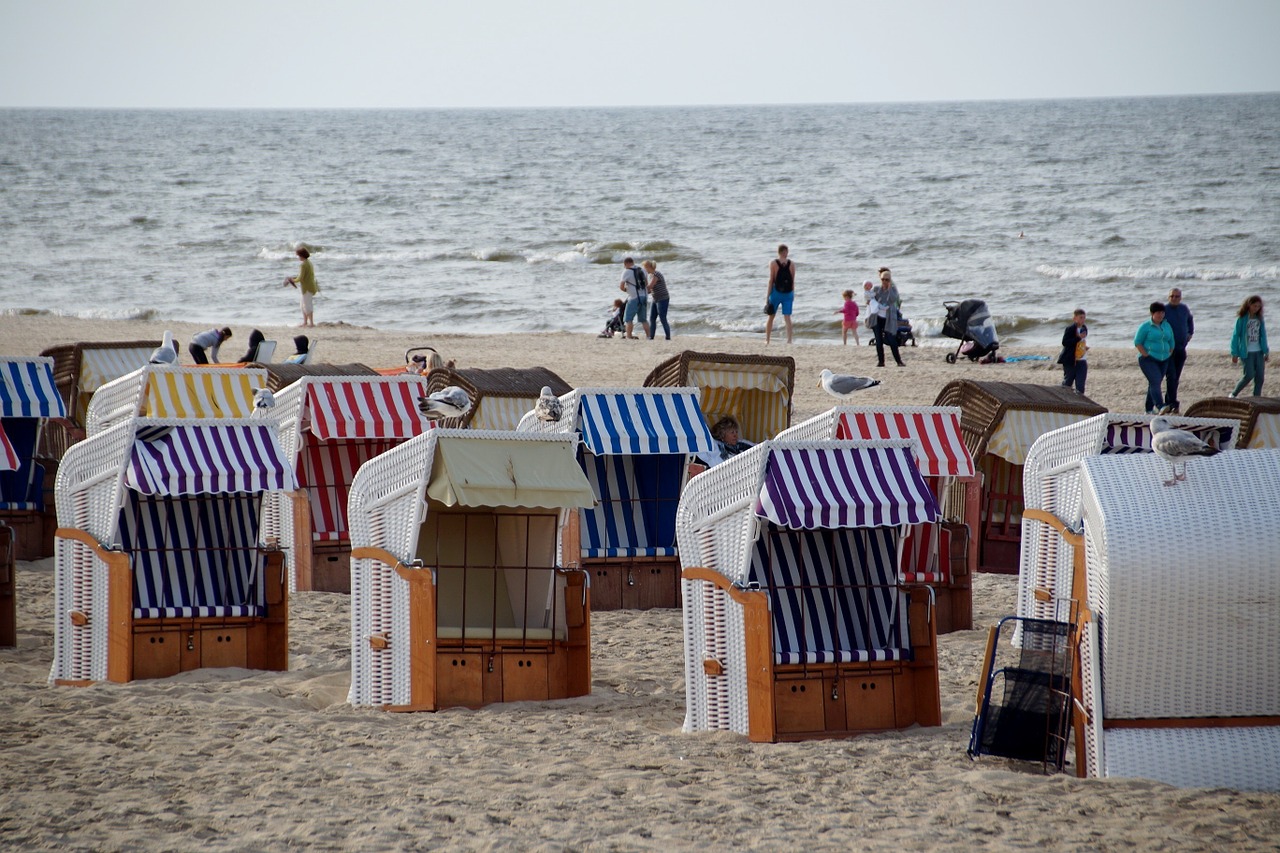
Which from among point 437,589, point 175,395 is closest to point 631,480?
point 437,589

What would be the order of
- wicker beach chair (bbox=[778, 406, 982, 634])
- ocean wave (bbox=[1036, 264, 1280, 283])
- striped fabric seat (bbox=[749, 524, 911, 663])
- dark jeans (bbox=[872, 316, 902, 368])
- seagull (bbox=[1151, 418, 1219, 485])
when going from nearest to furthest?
seagull (bbox=[1151, 418, 1219, 485]) < striped fabric seat (bbox=[749, 524, 911, 663]) < wicker beach chair (bbox=[778, 406, 982, 634]) < dark jeans (bbox=[872, 316, 902, 368]) < ocean wave (bbox=[1036, 264, 1280, 283])

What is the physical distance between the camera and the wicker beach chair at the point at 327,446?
1025 cm

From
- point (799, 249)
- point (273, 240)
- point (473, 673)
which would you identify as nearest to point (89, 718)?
point (473, 673)

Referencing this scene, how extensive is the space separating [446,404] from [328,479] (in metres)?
1.19

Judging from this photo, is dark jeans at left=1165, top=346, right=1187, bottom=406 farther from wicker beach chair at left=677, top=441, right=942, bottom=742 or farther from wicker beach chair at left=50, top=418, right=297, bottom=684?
wicker beach chair at left=50, top=418, right=297, bottom=684

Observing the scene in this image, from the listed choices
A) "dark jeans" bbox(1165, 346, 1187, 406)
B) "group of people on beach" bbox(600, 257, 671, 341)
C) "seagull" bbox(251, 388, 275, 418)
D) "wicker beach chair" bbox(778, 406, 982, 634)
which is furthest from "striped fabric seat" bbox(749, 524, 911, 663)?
"group of people on beach" bbox(600, 257, 671, 341)

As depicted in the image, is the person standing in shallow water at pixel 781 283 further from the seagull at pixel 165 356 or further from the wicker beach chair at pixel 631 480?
the wicker beach chair at pixel 631 480

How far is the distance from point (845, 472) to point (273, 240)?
45582 mm

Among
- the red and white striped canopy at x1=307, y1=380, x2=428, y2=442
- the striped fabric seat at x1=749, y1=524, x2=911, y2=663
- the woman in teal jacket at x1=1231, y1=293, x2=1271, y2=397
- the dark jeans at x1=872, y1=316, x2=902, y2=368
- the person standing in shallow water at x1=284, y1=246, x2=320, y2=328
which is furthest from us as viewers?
the person standing in shallow water at x1=284, y1=246, x2=320, y2=328

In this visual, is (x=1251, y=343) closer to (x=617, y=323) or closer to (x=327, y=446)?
(x=617, y=323)

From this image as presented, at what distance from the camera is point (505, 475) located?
24.2ft

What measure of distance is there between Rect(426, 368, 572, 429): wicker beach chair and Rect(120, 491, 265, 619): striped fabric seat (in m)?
2.73

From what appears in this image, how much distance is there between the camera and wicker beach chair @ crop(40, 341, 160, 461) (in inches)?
519

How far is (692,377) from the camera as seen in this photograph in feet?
38.8
